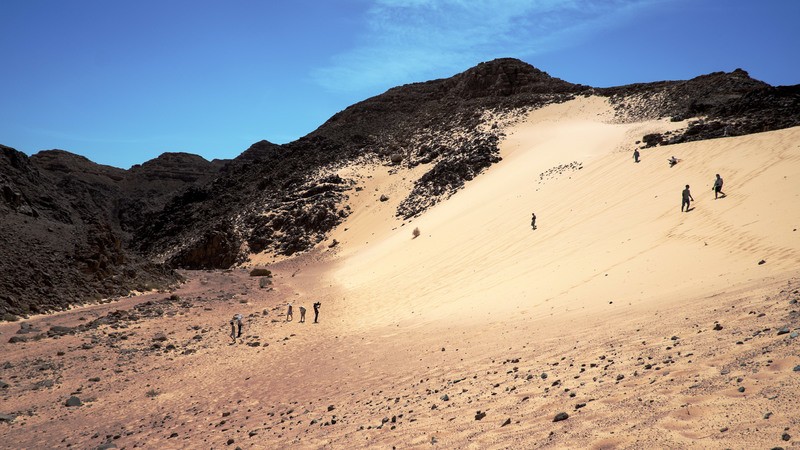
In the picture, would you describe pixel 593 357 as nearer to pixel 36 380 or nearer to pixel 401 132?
pixel 36 380

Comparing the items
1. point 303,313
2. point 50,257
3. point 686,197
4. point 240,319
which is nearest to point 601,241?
point 686,197

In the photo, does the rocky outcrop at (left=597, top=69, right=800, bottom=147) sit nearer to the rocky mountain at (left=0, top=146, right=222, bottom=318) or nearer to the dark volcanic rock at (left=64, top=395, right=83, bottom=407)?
the dark volcanic rock at (left=64, top=395, right=83, bottom=407)

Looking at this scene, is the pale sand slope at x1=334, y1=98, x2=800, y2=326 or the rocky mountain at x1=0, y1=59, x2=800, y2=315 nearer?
the pale sand slope at x1=334, y1=98, x2=800, y2=326

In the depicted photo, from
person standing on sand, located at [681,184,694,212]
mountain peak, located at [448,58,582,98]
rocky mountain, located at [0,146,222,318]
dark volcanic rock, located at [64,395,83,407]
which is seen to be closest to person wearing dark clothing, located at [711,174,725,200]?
person standing on sand, located at [681,184,694,212]

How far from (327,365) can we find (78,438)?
4.52 metres

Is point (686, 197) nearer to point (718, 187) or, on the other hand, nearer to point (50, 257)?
point (718, 187)

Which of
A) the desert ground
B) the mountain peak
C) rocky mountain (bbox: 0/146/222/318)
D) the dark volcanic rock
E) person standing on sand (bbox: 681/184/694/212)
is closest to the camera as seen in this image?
the desert ground

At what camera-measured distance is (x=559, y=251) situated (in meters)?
→ 16.6

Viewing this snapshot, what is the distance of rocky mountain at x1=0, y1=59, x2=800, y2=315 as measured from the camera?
2170 centimetres

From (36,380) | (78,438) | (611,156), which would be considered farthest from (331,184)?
(78,438)

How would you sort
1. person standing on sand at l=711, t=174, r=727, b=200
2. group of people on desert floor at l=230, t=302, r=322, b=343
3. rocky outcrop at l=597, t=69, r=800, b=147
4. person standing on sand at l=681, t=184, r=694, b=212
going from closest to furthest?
group of people on desert floor at l=230, t=302, r=322, b=343, person standing on sand at l=681, t=184, r=694, b=212, person standing on sand at l=711, t=174, r=727, b=200, rocky outcrop at l=597, t=69, r=800, b=147

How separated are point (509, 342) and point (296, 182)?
4443cm

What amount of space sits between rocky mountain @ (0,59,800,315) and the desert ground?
2663 millimetres

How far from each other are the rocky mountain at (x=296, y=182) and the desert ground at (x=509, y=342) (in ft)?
8.74
